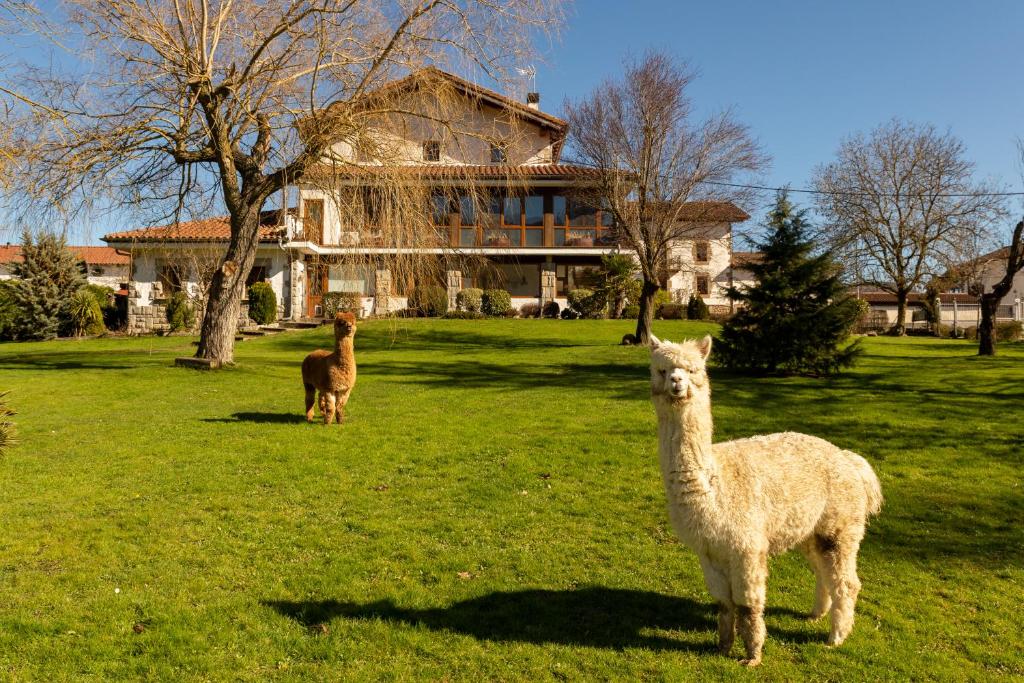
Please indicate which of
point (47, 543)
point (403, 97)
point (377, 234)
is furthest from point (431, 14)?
point (47, 543)

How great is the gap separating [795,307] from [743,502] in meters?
14.2

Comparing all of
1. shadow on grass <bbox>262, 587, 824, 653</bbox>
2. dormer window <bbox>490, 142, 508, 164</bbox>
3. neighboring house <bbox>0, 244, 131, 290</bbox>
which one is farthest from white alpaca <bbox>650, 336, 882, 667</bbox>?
neighboring house <bbox>0, 244, 131, 290</bbox>

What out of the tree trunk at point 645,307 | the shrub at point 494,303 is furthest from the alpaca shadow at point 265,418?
the shrub at point 494,303

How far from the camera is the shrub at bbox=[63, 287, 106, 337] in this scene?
1117 inches

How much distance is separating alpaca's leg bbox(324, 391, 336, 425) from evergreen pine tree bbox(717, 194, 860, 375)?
36.0ft

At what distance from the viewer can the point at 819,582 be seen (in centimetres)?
450

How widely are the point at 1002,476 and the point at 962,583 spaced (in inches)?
151

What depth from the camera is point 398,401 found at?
13.5m

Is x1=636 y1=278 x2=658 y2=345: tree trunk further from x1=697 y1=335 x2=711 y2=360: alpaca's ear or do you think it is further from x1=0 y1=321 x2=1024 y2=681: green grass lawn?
x1=697 y1=335 x2=711 y2=360: alpaca's ear

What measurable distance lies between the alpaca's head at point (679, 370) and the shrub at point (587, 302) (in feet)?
99.8

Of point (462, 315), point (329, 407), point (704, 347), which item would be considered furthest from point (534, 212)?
point (704, 347)

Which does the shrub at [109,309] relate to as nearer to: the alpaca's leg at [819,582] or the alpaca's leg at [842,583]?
the alpaca's leg at [819,582]

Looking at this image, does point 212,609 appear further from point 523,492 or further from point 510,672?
point 523,492

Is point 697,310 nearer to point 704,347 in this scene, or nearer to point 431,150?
point 431,150
